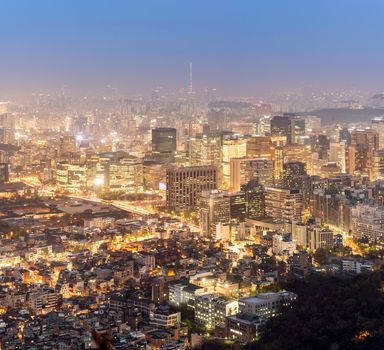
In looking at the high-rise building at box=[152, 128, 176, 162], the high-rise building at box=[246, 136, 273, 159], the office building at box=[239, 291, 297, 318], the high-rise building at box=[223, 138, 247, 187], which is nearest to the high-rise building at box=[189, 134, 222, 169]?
the high-rise building at box=[223, 138, 247, 187]

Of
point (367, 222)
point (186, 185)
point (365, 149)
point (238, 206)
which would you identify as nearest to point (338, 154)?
point (365, 149)

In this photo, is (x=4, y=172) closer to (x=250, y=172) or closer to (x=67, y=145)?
(x=67, y=145)

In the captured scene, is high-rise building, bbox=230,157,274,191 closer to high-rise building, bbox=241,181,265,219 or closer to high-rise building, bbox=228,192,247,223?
high-rise building, bbox=241,181,265,219

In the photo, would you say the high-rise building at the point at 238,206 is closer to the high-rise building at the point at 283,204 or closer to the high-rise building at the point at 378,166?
the high-rise building at the point at 283,204

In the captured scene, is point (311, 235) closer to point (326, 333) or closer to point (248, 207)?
point (248, 207)

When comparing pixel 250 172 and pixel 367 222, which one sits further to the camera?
pixel 250 172
